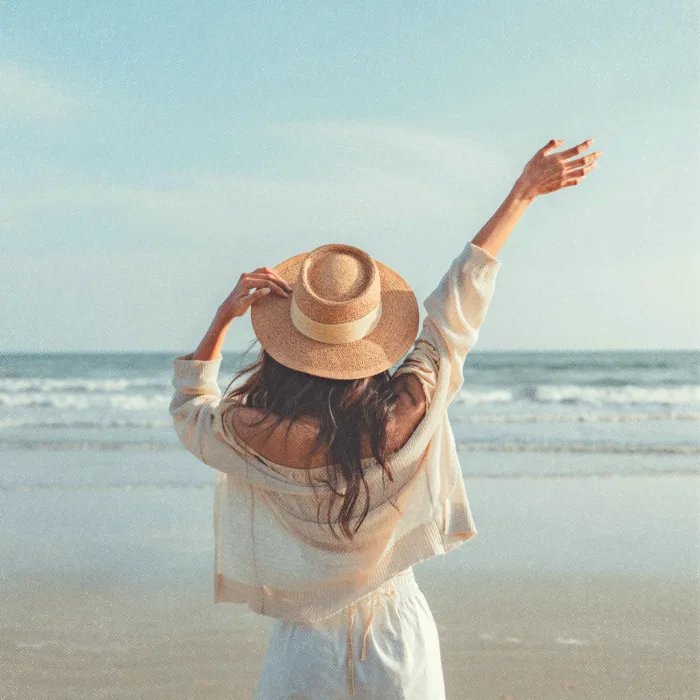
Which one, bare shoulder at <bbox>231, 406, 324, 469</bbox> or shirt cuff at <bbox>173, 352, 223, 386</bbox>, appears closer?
bare shoulder at <bbox>231, 406, 324, 469</bbox>

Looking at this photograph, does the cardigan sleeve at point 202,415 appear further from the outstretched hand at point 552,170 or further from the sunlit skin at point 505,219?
the outstretched hand at point 552,170

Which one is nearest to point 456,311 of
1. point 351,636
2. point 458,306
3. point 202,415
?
point 458,306

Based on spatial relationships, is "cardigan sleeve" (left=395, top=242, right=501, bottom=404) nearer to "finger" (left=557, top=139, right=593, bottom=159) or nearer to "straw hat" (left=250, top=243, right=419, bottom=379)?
"straw hat" (left=250, top=243, right=419, bottom=379)

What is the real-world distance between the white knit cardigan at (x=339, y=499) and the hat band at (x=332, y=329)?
0.11m

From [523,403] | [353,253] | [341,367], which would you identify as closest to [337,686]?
[341,367]

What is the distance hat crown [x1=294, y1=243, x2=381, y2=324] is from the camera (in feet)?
5.76

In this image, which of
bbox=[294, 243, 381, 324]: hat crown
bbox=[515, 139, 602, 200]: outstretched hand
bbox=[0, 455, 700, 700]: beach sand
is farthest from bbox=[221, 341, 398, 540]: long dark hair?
bbox=[0, 455, 700, 700]: beach sand

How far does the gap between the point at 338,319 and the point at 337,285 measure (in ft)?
0.25

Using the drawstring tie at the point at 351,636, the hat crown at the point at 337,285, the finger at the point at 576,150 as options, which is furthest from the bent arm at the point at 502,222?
the drawstring tie at the point at 351,636

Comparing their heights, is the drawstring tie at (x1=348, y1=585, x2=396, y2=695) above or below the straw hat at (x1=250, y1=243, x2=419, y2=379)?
below

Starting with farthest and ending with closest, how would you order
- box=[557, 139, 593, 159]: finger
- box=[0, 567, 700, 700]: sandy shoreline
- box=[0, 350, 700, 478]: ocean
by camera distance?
box=[0, 350, 700, 478]: ocean
box=[0, 567, 700, 700]: sandy shoreline
box=[557, 139, 593, 159]: finger

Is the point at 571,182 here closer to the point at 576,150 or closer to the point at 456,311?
the point at 576,150

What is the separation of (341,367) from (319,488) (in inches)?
9.9

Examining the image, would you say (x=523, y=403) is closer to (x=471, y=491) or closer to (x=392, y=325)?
(x=471, y=491)
